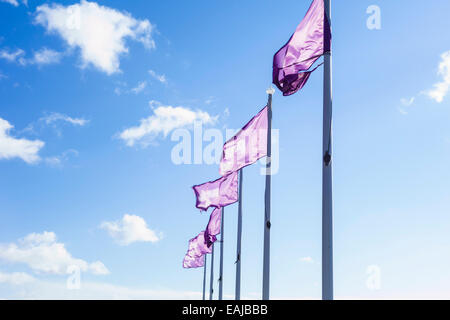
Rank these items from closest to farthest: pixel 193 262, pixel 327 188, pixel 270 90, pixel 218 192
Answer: pixel 327 188, pixel 270 90, pixel 218 192, pixel 193 262

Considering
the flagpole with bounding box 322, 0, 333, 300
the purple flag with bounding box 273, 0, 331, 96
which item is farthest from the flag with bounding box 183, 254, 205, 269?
the flagpole with bounding box 322, 0, 333, 300

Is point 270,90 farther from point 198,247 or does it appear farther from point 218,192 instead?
point 198,247

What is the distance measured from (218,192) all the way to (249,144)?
6538 millimetres

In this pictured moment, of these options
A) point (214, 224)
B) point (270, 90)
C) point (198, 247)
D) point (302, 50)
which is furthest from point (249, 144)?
point (198, 247)

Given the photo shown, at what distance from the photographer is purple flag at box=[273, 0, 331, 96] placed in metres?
12.7

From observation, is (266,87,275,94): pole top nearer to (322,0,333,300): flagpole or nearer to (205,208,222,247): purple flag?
(322,0,333,300): flagpole

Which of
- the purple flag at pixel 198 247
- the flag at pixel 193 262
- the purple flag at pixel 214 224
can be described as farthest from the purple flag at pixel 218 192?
the flag at pixel 193 262

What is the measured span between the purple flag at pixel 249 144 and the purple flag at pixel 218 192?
12.0ft

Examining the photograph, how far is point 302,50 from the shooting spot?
43.1 ft

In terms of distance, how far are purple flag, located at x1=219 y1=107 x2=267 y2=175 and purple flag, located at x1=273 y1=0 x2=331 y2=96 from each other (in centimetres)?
600

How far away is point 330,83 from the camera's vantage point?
12039 mm

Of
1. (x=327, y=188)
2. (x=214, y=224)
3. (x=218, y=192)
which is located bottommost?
(x=327, y=188)
